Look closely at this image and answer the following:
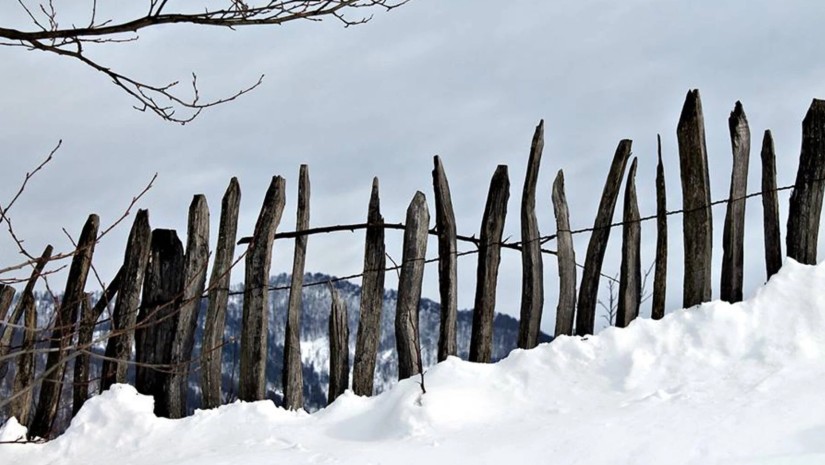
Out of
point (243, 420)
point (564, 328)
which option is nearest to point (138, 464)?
point (243, 420)

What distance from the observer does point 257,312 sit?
514 centimetres

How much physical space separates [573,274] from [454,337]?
0.77 metres

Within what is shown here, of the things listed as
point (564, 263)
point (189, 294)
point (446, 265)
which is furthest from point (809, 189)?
point (189, 294)

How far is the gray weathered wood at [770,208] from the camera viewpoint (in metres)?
4.93

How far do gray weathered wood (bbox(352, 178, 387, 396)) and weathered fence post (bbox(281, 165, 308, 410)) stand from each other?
1.09ft

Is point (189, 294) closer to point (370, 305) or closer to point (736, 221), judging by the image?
point (370, 305)

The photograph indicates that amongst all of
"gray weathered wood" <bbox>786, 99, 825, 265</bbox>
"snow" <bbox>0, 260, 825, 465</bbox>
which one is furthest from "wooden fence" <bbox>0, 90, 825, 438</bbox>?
"snow" <bbox>0, 260, 825, 465</bbox>

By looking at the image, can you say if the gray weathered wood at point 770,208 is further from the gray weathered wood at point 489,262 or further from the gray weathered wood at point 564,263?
the gray weathered wood at point 489,262

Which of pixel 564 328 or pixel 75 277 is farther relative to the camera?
Answer: pixel 75 277

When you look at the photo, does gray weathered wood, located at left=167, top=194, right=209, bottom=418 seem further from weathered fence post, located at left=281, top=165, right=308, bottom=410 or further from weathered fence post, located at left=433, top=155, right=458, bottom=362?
weathered fence post, located at left=433, top=155, right=458, bottom=362

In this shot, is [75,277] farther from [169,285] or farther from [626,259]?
[626,259]

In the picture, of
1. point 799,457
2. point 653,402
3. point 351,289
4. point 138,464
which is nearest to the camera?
point 799,457

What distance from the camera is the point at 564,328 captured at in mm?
5008

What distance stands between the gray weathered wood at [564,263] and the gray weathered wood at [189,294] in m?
2.07
